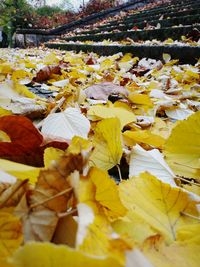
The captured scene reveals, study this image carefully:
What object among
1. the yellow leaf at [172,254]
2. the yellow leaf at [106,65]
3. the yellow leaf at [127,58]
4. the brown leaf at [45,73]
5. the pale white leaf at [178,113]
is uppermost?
the yellow leaf at [172,254]

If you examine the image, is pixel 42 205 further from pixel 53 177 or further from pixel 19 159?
pixel 19 159

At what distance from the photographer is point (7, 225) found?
32 cm

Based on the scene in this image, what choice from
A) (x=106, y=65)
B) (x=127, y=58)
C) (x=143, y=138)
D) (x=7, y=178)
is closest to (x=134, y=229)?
(x=7, y=178)

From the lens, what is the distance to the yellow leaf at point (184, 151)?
2.06 feet

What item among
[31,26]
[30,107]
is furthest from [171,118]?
[31,26]

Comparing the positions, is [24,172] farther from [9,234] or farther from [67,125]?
[67,125]

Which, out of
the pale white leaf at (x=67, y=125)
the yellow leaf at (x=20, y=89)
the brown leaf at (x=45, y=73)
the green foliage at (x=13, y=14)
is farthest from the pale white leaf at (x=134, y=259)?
the green foliage at (x=13, y=14)

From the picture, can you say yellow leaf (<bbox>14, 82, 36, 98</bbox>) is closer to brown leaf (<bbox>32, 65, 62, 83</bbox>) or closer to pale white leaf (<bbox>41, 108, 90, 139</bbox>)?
pale white leaf (<bbox>41, 108, 90, 139</bbox>)

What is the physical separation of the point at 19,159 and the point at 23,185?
0.23 m

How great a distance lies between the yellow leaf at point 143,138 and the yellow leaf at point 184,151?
14 centimetres

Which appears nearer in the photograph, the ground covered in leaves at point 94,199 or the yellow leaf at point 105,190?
the ground covered in leaves at point 94,199

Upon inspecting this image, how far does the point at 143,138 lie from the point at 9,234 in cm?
52

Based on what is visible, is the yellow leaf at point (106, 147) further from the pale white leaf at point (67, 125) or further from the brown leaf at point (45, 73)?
the brown leaf at point (45, 73)

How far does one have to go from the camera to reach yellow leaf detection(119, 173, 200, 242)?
432 millimetres
